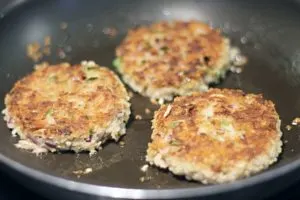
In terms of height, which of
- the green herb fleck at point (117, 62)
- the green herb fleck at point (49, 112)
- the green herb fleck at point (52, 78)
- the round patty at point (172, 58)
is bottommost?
the green herb fleck at point (49, 112)

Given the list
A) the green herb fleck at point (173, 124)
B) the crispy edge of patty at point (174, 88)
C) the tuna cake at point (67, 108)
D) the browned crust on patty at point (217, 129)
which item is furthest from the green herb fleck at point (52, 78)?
the green herb fleck at point (173, 124)

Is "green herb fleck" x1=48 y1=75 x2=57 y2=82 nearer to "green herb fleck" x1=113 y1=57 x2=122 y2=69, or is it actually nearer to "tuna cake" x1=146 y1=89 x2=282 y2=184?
"green herb fleck" x1=113 y1=57 x2=122 y2=69

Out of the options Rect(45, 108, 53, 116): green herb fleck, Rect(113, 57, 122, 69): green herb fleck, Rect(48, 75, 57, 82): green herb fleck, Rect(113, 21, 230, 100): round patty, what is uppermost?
Rect(113, 21, 230, 100): round patty

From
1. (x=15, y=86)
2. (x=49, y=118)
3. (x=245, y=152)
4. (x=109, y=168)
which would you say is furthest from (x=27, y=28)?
(x=245, y=152)

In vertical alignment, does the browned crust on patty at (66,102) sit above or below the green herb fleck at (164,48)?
below

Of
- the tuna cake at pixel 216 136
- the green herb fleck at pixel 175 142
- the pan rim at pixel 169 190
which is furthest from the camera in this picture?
the green herb fleck at pixel 175 142

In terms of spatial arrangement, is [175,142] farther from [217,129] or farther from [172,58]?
[172,58]

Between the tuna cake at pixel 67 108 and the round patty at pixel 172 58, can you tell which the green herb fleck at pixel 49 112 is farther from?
the round patty at pixel 172 58

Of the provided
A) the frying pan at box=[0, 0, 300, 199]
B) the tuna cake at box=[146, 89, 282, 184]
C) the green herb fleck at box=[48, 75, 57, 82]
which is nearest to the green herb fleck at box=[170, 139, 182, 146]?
the tuna cake at box=[146, 89, 282, 184]
